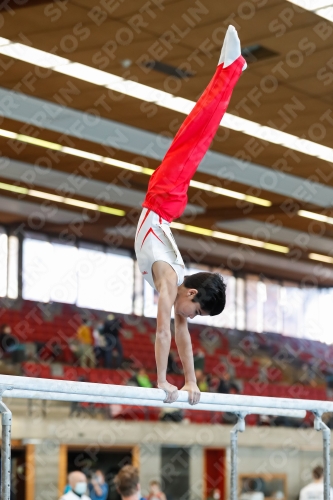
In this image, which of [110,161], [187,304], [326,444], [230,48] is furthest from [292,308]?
[187,304]

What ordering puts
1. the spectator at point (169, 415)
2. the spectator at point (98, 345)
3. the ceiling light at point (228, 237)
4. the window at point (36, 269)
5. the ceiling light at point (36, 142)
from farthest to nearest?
the ceiling light at point (228, 237), the window at point (36, 269), the spectator at point (98, 345), the spectator at point (169, 415), the ceiling light at point (36, 142)

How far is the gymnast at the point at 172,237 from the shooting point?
409 centimetres

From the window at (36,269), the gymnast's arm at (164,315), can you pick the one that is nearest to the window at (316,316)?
the window at (36,269)

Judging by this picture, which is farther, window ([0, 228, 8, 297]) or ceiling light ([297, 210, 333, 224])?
window ([0, 228, 8, 297])

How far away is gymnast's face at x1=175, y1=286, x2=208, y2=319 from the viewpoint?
4.17m

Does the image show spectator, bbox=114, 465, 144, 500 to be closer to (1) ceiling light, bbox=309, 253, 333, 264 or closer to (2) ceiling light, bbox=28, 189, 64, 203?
(2) ceiling light, bbox=28, 189, 64, 203

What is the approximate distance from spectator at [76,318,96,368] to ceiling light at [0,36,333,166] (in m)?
6.46

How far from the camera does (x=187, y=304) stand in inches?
165

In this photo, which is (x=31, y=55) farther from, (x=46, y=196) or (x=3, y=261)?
(x=3, y=261)

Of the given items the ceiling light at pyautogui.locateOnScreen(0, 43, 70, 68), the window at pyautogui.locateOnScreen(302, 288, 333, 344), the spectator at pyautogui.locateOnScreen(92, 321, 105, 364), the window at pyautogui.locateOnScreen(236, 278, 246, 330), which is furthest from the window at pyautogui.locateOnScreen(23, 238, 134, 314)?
the ceiling light at pyautogui.locateOnScreen(0, 43, 70, 68)

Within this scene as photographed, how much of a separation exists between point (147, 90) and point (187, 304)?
710cm

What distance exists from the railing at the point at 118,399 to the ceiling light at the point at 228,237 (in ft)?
46.5

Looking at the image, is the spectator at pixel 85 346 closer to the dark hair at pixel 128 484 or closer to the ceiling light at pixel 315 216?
the ceiling light at pixel 315 216

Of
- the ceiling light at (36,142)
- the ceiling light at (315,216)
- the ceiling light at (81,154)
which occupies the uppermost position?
the ceiling light at (36,142)
